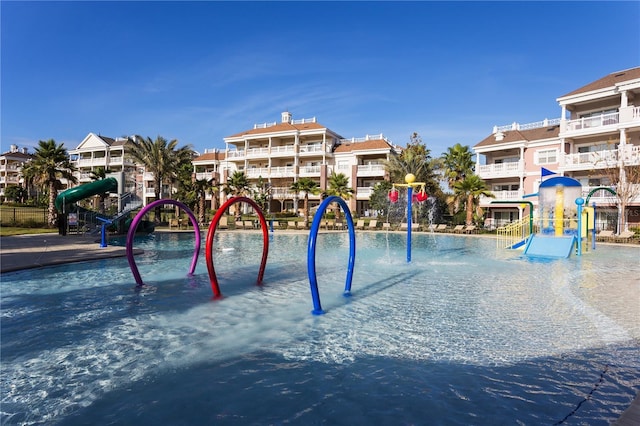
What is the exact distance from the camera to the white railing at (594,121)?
33.2 m

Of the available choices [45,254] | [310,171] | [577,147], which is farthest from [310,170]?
[45,254]

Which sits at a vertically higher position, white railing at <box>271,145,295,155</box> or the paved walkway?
white railing at <box>271,145,295,155</box>

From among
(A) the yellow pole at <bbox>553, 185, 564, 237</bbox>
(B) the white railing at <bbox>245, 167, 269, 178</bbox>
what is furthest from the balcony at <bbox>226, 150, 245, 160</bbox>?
(A) the yellow pole at <bbox>553, 185, 564, 237</bbox>

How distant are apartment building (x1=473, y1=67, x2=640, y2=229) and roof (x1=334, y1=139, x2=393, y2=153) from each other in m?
11.3

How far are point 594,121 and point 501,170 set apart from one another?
29.7 feet

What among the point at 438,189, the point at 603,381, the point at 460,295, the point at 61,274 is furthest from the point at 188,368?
the point at 438,189

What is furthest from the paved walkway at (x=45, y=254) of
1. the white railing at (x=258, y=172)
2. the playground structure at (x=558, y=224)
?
the white railing at (x=258, y=172)

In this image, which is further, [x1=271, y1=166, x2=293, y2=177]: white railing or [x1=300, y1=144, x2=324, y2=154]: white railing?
[x1=271, y1=166, x2=293, y2=177]: white railing

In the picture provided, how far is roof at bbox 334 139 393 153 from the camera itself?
163 ft

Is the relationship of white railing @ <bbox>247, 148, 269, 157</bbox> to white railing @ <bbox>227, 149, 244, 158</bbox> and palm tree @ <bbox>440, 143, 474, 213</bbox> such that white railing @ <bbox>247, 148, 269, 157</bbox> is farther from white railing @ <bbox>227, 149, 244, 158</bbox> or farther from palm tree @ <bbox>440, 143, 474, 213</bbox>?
palm tree @ <bbox>440, 143, 474, 213</bbox>

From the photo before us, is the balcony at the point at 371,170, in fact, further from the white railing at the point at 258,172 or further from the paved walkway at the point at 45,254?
the paved walkway at the point at 45,254

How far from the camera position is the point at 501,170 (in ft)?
134

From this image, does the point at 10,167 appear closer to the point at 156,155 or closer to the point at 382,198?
the point at 156,155

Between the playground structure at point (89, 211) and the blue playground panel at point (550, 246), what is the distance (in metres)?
22.7
